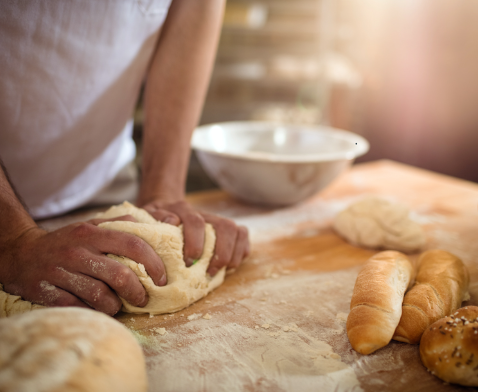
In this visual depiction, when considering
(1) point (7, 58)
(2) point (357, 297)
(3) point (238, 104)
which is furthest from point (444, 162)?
(1) point (7, 58)

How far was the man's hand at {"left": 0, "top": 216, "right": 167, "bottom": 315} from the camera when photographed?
0.70 meters

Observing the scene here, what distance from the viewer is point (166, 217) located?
0.93 metres

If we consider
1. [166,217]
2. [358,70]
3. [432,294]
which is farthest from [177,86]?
[358,70]

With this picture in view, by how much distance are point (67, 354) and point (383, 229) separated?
3.08 feet

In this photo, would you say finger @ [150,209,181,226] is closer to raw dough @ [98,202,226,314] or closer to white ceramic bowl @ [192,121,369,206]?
raw dough @ [98,202,226,314]

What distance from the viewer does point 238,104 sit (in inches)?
153

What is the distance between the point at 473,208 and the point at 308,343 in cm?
116

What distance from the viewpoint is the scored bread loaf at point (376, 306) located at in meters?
0.69

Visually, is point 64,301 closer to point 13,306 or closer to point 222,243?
point 13,306

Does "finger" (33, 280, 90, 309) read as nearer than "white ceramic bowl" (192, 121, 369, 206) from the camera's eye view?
Yes

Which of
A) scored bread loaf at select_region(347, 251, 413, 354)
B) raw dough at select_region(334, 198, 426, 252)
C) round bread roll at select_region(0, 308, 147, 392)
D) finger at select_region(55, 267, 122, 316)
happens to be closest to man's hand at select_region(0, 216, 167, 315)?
finger at select_region(55, 267, 122, 316)

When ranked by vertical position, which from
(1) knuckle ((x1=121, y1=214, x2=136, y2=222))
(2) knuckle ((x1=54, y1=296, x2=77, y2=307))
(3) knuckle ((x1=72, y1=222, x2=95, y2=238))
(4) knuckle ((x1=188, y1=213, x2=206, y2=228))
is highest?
(3) knuckle ((x1=72, y1=222, x2=95, y2=238))

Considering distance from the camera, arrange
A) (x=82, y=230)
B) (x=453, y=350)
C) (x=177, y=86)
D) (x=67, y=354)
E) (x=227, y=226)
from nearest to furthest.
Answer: (x=67, y=354), (x=453, y=350), (x=82, y=230), (x=227, y=226), (x=177, y=86)

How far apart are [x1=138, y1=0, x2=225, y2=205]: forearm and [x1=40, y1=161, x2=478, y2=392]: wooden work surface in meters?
0.32
